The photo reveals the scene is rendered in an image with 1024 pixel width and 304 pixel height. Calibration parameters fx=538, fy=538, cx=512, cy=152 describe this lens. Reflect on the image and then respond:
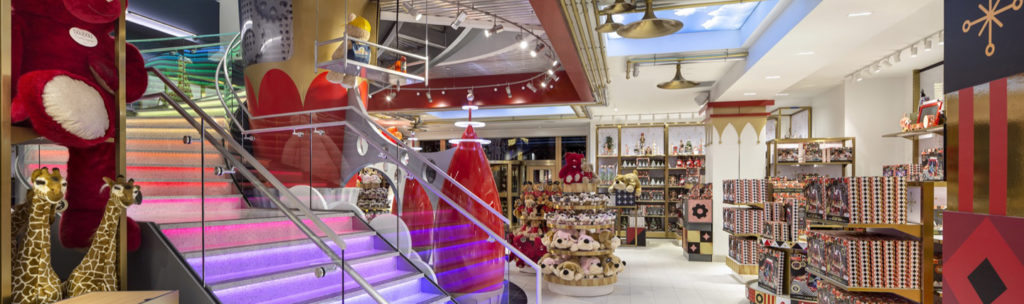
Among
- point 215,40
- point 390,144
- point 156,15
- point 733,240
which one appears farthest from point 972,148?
point 156,15

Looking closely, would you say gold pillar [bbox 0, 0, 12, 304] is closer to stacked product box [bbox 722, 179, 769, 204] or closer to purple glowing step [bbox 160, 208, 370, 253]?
purple glowing step [bbox 160, 208, 370, 253]

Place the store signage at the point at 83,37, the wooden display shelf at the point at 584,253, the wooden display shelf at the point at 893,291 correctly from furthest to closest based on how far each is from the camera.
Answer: the wooden display shelf at the point at 584,253 → the wooden display shelf at the point at 893,291 → the store signage at the point at 83,37

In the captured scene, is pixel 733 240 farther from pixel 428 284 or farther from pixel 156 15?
pixel 156 15

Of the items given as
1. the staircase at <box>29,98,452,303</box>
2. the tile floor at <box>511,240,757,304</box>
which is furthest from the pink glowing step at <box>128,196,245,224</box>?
the tile floor at <box>511,240,757,304</box>

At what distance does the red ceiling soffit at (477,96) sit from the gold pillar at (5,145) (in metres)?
6.82

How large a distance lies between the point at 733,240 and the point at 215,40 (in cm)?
742

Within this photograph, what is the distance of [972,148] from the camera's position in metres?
2.16

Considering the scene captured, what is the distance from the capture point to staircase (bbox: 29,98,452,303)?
295 centimetres

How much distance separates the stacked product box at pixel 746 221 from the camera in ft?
21.4

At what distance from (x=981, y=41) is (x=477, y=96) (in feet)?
24.1

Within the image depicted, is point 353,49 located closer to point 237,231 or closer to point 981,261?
point 237,231

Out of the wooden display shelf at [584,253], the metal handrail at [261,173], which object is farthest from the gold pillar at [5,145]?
the wooden display shelf at [584,253]

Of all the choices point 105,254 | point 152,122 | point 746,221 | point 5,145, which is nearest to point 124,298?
point 105,254

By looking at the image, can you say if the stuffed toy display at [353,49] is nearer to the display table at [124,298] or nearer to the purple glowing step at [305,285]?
the purple glowing step at [305,285]
